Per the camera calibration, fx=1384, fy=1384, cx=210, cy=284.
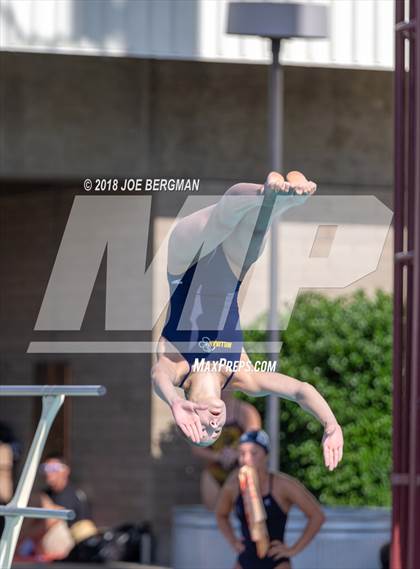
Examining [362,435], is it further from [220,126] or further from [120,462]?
[220,126]

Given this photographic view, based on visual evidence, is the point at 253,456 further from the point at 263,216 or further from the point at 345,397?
the point at 263,216

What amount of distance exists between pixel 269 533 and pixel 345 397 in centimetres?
403

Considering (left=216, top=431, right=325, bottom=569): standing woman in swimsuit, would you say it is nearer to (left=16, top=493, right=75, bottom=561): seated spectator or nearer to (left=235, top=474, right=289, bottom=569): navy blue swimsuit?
(left=235, top=474, right=289, bottom=569): navy blue swimsuit

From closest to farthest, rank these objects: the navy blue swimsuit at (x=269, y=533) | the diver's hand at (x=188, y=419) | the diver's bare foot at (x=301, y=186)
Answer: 1. the diver's bare foot at (x=301, y=186)
2. the diver's hand at (x=188, y=419)
3. the navy blue swimsuit at (x=269, y=533)

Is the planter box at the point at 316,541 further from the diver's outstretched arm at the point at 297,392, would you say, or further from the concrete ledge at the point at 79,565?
the diver's outstretched arm at the point at 297,392

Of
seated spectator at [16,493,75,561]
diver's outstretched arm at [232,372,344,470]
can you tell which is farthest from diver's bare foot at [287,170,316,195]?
seated spectator at [16,493,75,561]

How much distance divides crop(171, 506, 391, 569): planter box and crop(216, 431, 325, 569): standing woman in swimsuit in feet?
3.60

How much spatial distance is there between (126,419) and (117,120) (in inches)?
107

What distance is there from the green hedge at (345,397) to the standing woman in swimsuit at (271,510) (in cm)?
354

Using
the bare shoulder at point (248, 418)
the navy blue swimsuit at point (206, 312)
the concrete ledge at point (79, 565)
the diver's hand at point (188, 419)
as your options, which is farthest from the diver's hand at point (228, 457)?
the diver's hand at point (188, 419)

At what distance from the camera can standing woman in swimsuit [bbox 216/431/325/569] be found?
7742 mm

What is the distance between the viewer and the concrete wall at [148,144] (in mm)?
12383

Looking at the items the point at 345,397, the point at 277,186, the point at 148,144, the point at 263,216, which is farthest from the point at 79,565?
the point at 277,186

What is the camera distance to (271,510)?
7871 mm
